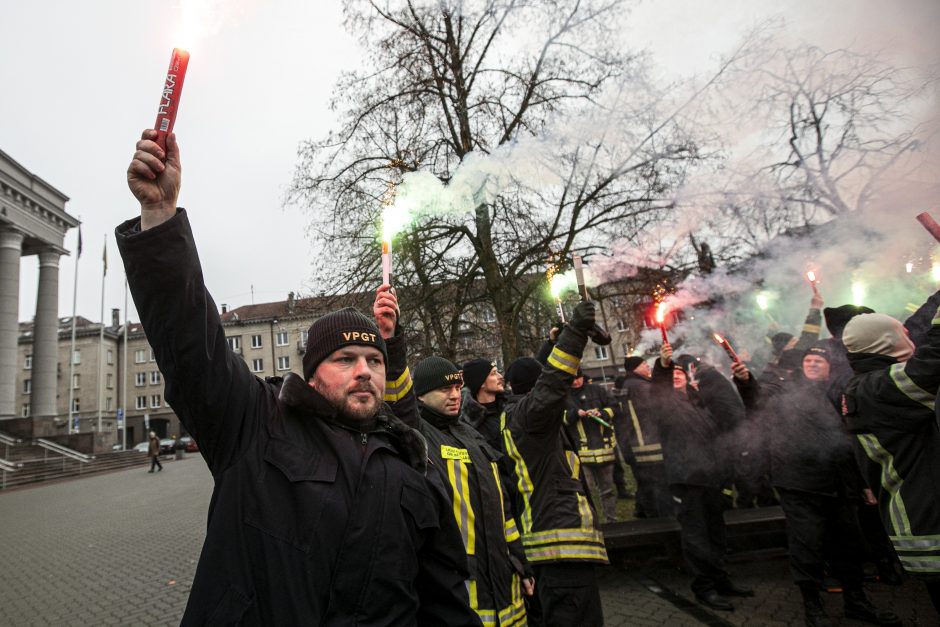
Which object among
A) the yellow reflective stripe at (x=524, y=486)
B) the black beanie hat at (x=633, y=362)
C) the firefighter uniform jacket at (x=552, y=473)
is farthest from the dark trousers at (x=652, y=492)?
the yellow reflective stripe at (x=524, y=486)

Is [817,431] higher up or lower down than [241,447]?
lower down

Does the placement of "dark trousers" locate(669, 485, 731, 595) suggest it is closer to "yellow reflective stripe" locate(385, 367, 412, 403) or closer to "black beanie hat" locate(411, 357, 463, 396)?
"black beanie hat" locate(411, 357, 463, 396)

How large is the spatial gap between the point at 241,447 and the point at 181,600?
582 centimetres

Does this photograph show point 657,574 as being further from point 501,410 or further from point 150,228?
point 150,228

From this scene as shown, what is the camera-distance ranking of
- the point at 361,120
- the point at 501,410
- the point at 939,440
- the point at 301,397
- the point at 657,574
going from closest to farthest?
the point at 301,397
the point at 939,440
the point at 501,410
the point at 657,574
the point at 361,120

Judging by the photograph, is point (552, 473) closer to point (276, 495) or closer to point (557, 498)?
point (557, 498)

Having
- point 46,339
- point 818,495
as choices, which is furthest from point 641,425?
point 46,339

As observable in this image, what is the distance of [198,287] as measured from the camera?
4.80 feet

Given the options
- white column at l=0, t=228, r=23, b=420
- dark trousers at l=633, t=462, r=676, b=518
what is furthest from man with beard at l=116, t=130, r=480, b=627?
white column at l=0, t=228, r=23, b=420

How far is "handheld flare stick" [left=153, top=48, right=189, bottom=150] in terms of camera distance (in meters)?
1.36

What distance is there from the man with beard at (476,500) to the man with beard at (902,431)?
2165 millimetres

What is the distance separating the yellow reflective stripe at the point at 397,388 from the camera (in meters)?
2.53

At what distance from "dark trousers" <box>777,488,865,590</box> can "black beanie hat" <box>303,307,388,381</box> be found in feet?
13.1

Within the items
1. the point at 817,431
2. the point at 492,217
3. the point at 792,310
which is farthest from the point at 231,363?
the point at 792,310
